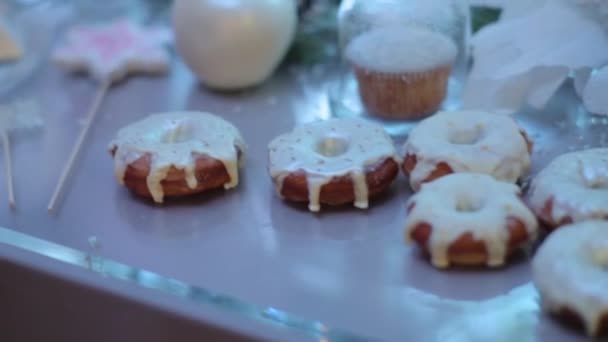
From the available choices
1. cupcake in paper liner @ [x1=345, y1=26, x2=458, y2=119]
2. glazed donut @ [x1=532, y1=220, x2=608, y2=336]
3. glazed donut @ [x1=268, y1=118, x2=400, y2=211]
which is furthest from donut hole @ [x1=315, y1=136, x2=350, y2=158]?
glazed donut @ [x1=532, y1=220, x2=608, y2=336]

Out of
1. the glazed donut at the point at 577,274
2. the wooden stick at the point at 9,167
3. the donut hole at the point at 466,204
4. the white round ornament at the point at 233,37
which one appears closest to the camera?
the glazed donut at the point at 577,274

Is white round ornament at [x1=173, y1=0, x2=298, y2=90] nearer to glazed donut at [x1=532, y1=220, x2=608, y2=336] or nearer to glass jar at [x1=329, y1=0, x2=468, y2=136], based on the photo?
glass jar at [x1=329, y1=0, x2=468, y2=136]

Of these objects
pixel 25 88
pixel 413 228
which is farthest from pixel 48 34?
pixel 413 228

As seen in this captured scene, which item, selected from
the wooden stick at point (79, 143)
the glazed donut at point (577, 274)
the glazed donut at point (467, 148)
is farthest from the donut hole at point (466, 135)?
the wooden stick at point (79, 143)

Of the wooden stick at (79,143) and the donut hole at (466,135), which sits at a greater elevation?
the donut hole at (466,135)

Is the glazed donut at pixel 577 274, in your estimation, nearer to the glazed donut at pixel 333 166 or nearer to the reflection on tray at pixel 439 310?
the reflection on tray at pixel 439 310

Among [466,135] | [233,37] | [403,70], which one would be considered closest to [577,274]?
[466,135]
